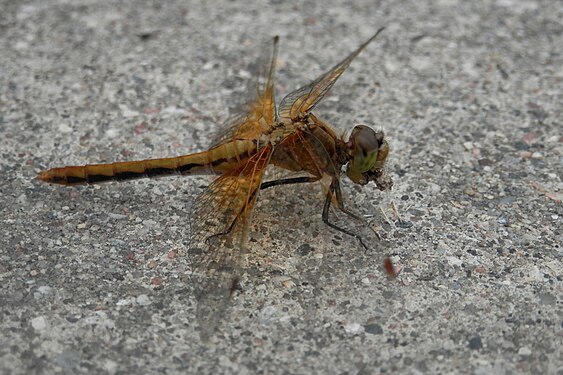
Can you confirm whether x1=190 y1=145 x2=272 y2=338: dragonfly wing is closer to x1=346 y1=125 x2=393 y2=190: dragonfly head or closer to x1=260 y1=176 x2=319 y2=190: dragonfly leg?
x1=260 y1=176 x2=319 y2=190: dragonfly leg

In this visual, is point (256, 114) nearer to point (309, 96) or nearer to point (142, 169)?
point (309, 96)

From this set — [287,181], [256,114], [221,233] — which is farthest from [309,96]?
[221,233]

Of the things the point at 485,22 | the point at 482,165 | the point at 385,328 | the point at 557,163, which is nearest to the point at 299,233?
the point at 385,328

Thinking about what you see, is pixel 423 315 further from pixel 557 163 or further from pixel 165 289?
pixel 557 163

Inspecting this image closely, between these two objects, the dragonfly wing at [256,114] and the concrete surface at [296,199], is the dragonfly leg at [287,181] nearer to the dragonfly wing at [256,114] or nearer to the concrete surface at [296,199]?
the concrete surface at [296,199]

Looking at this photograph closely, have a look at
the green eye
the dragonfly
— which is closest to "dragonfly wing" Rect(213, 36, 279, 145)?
the dragonfly

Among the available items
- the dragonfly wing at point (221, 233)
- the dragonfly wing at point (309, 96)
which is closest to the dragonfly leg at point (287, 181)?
the dragonfly wing at point (221, 233)

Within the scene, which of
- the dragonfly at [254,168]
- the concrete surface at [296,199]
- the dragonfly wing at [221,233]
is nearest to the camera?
the concrete surface at [296,199]
